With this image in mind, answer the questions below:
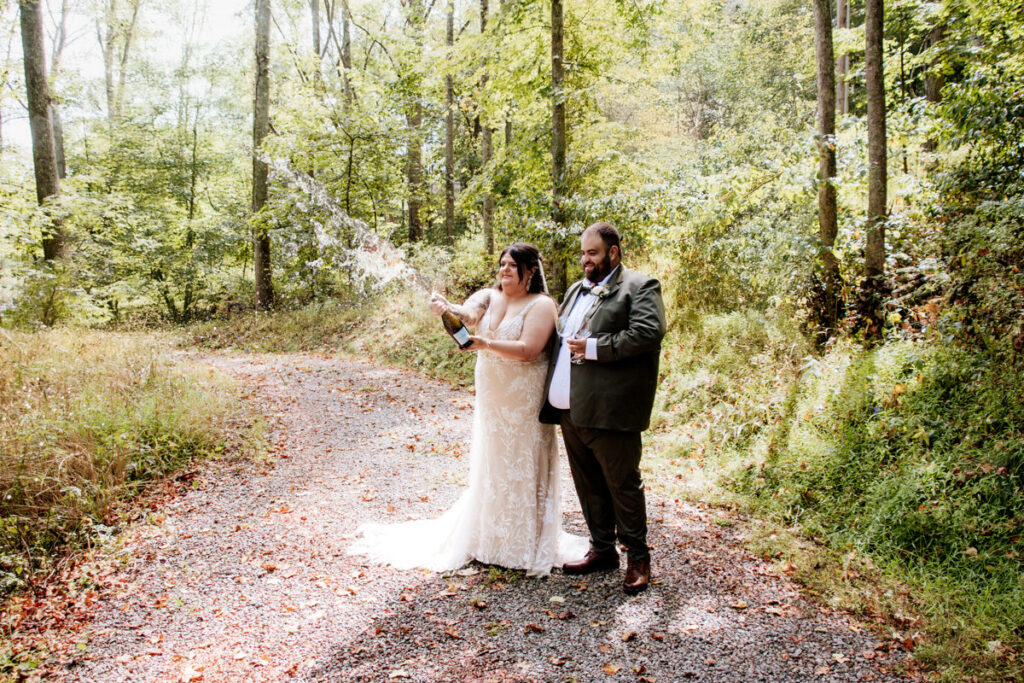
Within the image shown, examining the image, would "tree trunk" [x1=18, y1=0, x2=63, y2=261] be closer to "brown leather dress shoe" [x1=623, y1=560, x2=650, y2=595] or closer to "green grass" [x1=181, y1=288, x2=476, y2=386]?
"green grass" [x1=181, y1=288, x2=476, y2=386]

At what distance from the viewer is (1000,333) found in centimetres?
480

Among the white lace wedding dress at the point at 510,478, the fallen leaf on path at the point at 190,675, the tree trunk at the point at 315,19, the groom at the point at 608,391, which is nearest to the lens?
the fallen leaf on path at the point at 190,675

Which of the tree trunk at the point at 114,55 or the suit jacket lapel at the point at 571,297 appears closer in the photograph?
the suit jacket lapel at the point at 571,297

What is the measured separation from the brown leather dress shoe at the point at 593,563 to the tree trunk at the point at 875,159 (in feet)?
14.7

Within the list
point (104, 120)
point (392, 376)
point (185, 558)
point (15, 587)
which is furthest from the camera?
point (104, 120)

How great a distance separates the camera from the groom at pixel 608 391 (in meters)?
3.61

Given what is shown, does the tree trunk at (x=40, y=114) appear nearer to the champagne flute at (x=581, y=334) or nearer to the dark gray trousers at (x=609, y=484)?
the champagne flute at (x=581, y=334)

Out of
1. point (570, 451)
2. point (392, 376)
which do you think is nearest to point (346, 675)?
point (570, 451)

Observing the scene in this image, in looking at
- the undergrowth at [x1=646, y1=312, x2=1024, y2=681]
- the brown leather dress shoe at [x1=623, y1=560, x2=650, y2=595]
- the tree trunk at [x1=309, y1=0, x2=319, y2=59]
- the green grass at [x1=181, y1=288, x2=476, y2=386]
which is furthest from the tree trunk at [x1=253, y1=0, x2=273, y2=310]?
the brown leather dress shoe at [x1=623, y1=560, x2=650, y2=595]

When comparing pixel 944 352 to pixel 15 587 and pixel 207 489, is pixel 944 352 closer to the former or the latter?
pixel 207 489

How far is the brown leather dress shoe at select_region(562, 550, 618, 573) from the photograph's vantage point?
4.14m

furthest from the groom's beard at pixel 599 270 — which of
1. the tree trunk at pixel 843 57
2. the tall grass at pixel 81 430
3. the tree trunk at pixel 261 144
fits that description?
the tree trunk at pixel 261 144

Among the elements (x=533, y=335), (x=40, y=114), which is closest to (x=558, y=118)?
(x=533, y=335)

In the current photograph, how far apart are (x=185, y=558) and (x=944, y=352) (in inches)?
257
